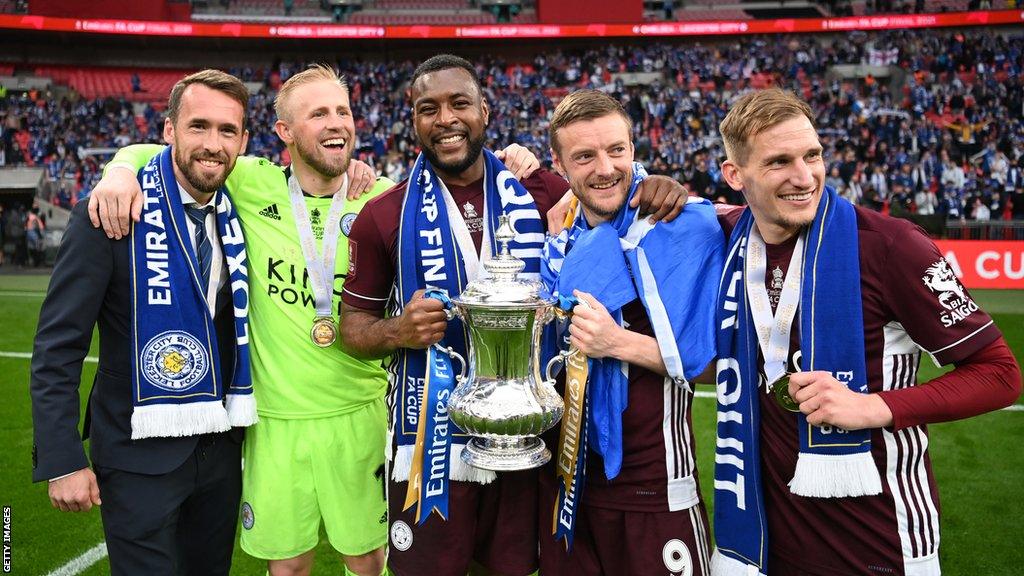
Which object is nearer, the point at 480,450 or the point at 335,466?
the point at 480,450

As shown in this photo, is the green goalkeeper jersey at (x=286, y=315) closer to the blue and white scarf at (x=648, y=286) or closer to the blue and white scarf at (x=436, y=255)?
the blue and white scarf at (x=436, y=255)

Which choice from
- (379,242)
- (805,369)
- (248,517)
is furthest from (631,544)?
(248,517)

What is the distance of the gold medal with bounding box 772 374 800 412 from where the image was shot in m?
1.96

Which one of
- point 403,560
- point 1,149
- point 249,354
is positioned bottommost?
point 403,560

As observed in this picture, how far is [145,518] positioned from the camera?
247 cm

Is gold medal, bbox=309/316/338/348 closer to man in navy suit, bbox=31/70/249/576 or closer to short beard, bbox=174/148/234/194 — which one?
man in navy suit, bbox=31/70/249/576

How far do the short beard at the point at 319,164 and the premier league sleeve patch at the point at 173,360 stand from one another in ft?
2.49

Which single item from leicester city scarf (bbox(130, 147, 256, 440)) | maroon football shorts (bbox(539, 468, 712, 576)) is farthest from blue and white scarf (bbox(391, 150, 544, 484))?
leicester city scarf (bbox(130, 147, 256, 440))

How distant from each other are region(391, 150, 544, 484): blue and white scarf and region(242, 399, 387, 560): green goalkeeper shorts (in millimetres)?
351

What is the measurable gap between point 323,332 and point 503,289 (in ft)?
3.04

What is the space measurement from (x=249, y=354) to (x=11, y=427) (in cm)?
467

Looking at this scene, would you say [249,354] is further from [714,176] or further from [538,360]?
[714,176]

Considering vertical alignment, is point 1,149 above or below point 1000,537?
above

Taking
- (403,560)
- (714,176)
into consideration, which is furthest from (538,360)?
(714,176)
